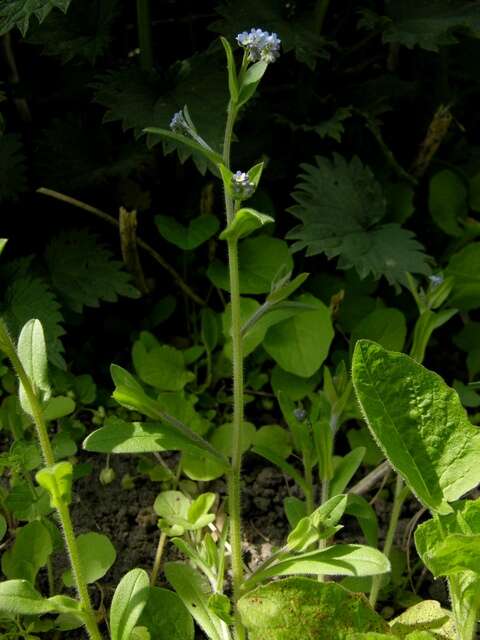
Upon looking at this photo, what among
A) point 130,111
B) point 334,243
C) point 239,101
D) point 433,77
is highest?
point 239,101

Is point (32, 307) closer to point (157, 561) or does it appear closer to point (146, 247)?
point (146, 247)

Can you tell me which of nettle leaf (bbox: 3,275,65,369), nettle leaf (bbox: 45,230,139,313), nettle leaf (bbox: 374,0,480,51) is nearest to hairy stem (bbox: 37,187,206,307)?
nettle leaf (bbox: 45,230,139,313)

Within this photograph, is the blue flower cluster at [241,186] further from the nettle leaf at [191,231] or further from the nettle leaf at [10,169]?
the nettle leaf at [10,169]

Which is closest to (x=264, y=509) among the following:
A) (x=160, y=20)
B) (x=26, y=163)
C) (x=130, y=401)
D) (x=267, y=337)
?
(x=267, y=337)

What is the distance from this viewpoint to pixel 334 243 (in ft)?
6.12

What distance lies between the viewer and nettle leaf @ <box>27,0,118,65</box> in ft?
5.97

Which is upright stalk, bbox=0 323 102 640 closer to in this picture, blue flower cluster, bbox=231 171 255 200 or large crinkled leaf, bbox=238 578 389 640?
large crinkled leaf, bbox=238 578 389 640

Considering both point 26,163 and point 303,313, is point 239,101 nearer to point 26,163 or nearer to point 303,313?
point 303,313

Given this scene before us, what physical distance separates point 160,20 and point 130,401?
1.19m

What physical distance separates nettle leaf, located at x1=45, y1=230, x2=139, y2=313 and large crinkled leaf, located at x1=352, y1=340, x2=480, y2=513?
68 centimetres

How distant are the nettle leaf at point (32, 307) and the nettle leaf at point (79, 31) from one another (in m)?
0.47

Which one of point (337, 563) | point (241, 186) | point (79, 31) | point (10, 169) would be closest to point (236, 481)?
point (337, 563)

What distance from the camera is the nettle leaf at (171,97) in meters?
1.76

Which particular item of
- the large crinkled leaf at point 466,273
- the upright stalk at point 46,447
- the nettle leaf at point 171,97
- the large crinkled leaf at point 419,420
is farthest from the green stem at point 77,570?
the large crinkled leaf at point 466,273
